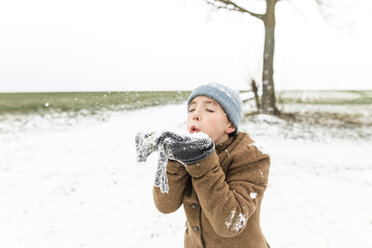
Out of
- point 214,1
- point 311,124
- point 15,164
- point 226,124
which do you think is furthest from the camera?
point 214,1

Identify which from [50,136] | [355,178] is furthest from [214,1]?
[355,178]

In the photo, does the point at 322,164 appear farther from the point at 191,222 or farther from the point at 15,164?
the point at 15,164

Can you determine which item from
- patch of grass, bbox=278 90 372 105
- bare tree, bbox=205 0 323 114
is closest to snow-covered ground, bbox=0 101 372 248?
bare tree, bbox=205 0 323 114

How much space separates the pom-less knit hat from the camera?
137 cm

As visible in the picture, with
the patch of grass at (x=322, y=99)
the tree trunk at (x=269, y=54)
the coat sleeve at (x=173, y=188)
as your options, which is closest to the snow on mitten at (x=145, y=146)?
the coat sleeve at (x=173, y=188)

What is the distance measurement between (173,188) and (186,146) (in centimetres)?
33

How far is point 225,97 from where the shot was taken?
4.56ft

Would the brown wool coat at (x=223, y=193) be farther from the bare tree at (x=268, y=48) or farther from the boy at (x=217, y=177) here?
the bare tree at (x=268, y=48)

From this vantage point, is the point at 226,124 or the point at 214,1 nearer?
the point at 226,124

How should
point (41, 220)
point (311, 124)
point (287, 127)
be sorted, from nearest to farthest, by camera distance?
point (41, 220) → point (287, 127) → point (311, 124)

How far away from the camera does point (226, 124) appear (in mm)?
1393

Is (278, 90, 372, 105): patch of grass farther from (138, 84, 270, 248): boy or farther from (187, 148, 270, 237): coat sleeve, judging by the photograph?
(187, 148, 270, 237): coat sleeve

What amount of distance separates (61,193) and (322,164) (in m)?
5.39

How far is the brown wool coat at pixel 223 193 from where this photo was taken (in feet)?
3.54
